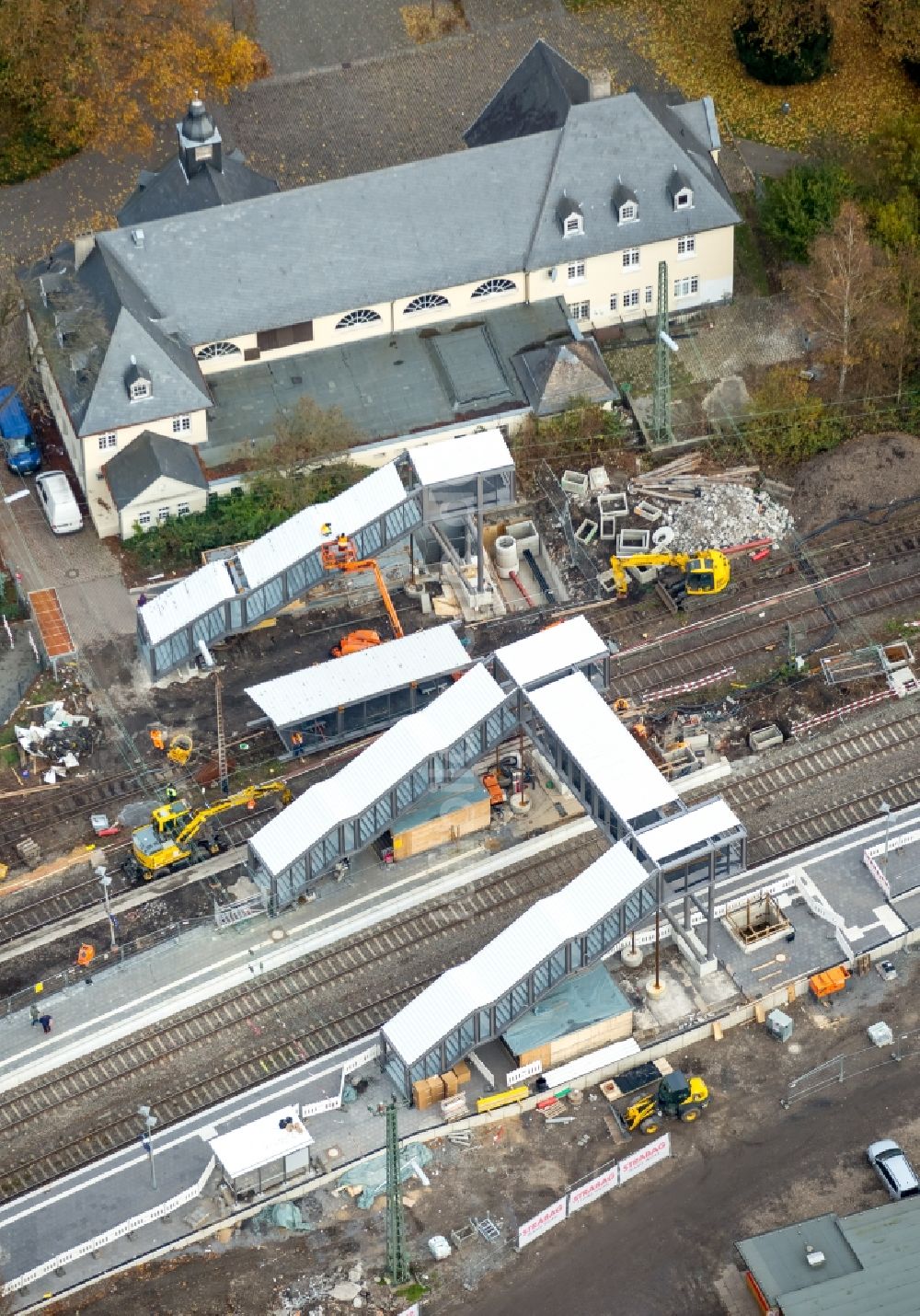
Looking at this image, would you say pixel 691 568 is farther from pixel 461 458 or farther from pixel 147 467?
pixel 147 467

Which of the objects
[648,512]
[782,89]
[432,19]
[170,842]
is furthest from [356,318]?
[782,89]

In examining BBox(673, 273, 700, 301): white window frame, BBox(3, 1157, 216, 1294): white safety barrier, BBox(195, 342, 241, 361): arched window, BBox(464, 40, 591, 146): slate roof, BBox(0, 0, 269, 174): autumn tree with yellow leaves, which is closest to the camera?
BBox(3, 1157, 216, 1294): white safety barrier

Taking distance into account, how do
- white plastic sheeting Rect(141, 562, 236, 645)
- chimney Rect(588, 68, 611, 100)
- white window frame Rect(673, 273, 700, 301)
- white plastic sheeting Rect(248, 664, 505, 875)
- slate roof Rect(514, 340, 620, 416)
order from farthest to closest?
white window frame Rect(673, 273, 700, 301), chimney Rect(588, 68, 611, 100), slate roof Rect(514, 340, 620, 416), white plastic sheeting Rect(141, 562, 236, 645), white plastic sheeting Rect(248, 664, 505, 875)

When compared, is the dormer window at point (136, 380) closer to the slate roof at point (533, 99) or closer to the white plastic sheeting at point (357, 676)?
the white plastic sheeting at point (357, 676)

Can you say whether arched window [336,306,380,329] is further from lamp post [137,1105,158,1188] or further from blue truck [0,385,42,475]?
lamp post [137,1105,158,1188]

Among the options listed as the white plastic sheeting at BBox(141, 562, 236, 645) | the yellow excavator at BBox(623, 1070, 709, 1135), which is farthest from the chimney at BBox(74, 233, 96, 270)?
the yellow excavator at BBox(623, 1070, 709, 1135)

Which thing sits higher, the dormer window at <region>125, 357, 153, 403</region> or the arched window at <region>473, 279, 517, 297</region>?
the dormer window at <region>125, 357, 153, 403</region>
